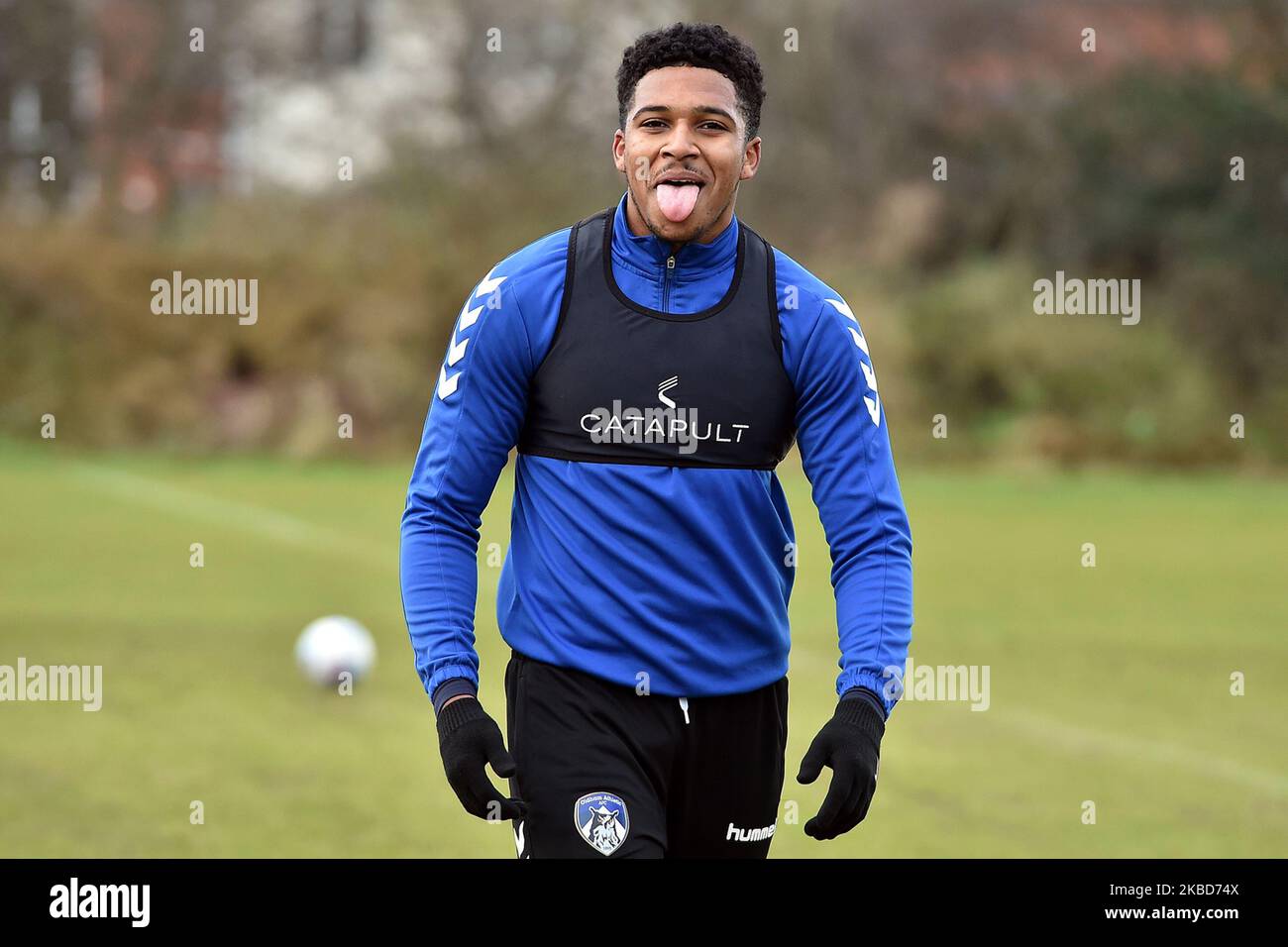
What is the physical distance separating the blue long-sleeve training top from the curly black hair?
0.29m

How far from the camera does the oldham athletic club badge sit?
3441mm

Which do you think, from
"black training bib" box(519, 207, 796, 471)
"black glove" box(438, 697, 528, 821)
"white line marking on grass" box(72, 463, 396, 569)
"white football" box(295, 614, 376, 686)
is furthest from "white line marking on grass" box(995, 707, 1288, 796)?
"white line marking on grass" box(72, 463, 396, 569)

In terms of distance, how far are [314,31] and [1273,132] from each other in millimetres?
17096

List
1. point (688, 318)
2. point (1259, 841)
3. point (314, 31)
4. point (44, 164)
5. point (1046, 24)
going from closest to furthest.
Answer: point (688, 318), point (1259, 841), point (44, 164), point (314, 31), point (1046, 24)

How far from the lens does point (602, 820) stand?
3461 mm

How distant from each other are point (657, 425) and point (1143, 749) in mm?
6465

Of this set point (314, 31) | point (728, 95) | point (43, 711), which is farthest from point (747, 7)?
point (728, 95)

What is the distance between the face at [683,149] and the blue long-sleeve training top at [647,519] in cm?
9

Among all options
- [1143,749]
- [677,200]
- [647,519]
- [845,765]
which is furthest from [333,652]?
[845,765]

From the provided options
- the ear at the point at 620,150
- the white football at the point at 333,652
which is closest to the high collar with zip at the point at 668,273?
the ear at the point at 620,150

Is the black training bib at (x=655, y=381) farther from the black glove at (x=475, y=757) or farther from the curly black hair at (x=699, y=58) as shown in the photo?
the black glove at (x=475, y=757)

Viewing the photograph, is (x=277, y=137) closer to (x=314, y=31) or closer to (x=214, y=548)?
(x=314, y=31)

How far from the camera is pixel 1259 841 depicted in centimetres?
728

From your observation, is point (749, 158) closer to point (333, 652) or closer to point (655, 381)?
point (655, 381)
